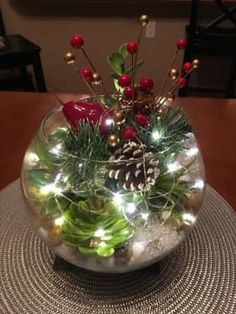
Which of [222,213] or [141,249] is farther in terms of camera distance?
[222,213]

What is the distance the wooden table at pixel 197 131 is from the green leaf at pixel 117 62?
0.30 meters

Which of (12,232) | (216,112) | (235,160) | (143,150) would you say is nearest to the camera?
(143,150)

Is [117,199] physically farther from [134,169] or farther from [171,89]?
[171,89]

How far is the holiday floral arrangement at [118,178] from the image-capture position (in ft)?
1.34

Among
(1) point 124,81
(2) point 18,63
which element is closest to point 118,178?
(1) point 124,81

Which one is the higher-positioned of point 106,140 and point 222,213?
point 106,140

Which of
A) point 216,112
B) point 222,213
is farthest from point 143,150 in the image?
point 216,112

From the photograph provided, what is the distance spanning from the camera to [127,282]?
488 millimetres

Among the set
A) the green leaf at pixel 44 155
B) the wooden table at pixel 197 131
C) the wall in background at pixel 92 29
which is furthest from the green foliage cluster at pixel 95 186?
the wall in background at pixel 92 29

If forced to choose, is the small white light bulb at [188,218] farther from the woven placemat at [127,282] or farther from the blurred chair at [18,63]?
the blurred chair at [18,63]

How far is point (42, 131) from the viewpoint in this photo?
0.47m

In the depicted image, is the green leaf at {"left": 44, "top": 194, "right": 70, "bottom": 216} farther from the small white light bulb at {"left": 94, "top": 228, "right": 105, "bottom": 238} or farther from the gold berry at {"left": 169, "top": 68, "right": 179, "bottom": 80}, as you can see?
the gold berry at {"left": 169, "top": 68, "right": 179, "bottom": 80}

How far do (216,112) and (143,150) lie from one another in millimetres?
507

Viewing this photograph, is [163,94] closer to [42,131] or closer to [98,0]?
[42,131]
